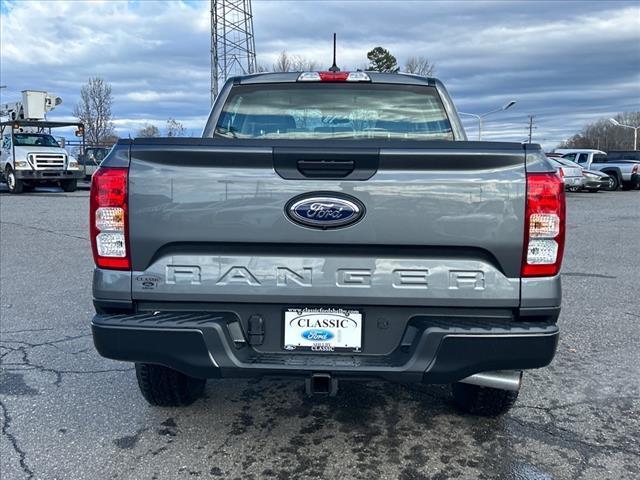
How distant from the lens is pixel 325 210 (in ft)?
8.86

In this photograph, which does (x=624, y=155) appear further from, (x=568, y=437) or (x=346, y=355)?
(x=346, y=355)

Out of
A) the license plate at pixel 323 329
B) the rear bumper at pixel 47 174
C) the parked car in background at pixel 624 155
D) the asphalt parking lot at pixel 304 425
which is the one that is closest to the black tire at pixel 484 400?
the asphalt parking lot at pixel 304 425

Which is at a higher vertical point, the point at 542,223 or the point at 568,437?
the point at 542,223

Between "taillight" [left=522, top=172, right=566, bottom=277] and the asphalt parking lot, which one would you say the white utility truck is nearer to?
the asphalt parking lot

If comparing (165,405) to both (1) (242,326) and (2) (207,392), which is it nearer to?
(2) (207,392)

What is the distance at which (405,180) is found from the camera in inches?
106

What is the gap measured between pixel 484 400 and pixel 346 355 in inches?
45.3

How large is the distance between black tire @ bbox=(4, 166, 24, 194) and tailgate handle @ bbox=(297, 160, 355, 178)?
70.8ft

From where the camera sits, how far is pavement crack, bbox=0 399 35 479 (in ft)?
9.84

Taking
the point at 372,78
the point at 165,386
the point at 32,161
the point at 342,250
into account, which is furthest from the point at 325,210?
the point at 32,161

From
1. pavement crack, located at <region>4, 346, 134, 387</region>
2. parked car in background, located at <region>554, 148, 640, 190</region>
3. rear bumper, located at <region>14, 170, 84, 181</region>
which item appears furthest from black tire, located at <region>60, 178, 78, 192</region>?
parked car in background, located at <region>554, 148, 640, 190</region>

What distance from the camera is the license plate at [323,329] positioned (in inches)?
109

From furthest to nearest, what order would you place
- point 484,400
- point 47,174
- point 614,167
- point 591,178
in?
point 614,167 → point 591,178 → point 47,174 → point 484,400

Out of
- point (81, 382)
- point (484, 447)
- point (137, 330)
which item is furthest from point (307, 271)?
point (81, 382)
